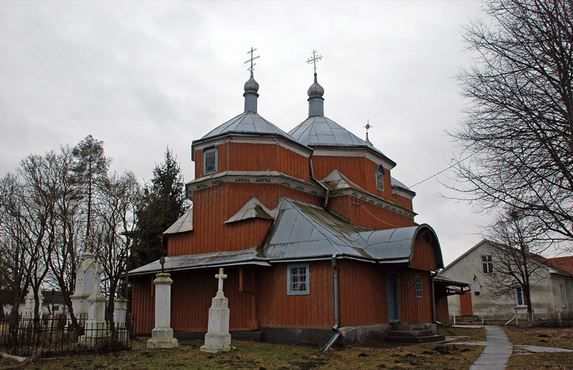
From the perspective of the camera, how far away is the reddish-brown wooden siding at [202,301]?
1870 centimetres

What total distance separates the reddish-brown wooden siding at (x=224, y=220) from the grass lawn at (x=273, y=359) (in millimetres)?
4557

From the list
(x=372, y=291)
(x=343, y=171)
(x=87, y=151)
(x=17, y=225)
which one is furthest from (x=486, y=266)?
(x=17, y=225)

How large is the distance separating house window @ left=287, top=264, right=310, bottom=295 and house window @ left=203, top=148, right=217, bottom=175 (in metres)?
5.73

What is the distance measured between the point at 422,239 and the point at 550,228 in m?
9.72

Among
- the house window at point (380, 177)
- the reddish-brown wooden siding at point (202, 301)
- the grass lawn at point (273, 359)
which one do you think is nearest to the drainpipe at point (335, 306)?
the grass lawn at point (273, 359)

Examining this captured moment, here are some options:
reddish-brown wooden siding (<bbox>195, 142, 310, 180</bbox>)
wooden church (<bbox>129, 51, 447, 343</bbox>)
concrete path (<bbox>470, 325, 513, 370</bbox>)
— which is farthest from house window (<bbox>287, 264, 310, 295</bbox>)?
concrete path (<bbox>470, 325, 513, 370</bbox>)

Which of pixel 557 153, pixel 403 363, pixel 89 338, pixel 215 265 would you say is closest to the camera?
pixel 557 153

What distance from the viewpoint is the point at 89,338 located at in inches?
601

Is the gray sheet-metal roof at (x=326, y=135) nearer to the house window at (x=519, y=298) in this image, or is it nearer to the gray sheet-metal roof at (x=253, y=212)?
the gray sheet-metal roof at (x=253, y=212)

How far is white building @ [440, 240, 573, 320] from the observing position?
3569cm

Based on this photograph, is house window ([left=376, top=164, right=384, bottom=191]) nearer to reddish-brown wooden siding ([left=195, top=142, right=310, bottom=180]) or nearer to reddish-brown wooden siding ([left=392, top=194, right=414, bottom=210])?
reddish-brown wooden siding ([left=392, top=194, right=414, bottom=210])

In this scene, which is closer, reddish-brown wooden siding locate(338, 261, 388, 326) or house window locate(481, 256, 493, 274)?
reddish-brown wooden siding locate(338, 261, 388, 326)

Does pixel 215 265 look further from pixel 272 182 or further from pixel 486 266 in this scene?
pixel 486 266

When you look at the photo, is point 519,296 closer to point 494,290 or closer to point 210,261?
point 494,290
